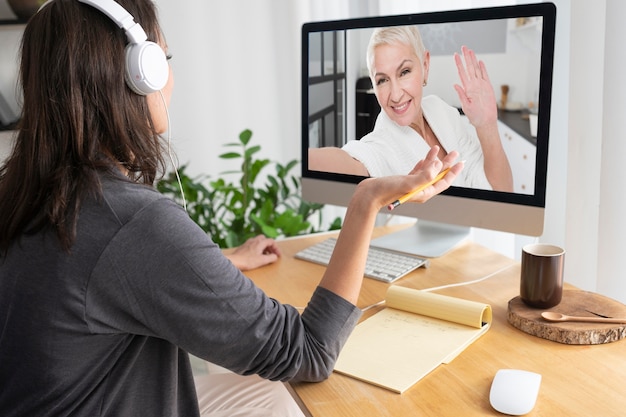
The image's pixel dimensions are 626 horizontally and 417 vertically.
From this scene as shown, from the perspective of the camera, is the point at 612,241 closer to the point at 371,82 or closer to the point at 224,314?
the point at 371,82

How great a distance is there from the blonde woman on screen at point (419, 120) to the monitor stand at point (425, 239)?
0.19 m

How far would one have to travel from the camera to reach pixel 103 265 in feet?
2.30

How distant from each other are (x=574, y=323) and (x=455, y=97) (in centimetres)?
46

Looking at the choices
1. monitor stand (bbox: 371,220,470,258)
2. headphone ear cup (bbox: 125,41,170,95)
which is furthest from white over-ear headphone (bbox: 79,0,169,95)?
monitor stand (bbox: 371,220,470,258)

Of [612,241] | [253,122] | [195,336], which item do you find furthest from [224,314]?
[253,122]

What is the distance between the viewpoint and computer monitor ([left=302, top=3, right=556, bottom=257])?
1.11m

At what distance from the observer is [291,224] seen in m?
1.85

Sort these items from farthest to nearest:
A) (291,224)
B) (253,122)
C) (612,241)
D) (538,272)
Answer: (253,122) < (291,224) < (612,241) < (538,272)

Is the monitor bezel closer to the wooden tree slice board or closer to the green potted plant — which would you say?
the wooden tree slice board

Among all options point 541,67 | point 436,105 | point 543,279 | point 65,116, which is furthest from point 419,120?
point 65,116

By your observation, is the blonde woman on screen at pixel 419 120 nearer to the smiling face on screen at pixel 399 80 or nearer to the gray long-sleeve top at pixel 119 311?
the smiling face on screen at pixel 399 80

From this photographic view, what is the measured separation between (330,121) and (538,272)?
562 millimetres

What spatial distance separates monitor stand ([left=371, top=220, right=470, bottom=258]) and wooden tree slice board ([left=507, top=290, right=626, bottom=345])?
1.09ft

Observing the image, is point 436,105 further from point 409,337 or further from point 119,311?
point 119,311
